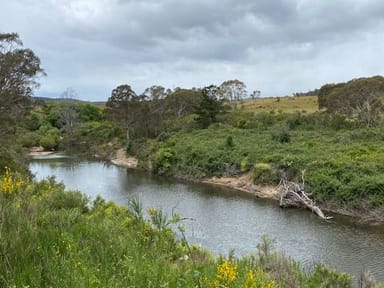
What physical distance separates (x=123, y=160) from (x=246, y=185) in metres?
23.4

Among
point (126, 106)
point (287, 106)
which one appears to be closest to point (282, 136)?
point (126, 106)

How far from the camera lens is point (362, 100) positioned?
46906 millimetres

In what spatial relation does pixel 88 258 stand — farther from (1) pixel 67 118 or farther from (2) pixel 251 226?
(1) pixel 67 118

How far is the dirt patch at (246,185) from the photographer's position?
101ft

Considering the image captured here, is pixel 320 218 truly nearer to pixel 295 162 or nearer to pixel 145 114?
pixel 295 162

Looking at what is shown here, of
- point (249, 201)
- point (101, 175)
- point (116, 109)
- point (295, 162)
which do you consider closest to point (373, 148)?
point (295, 162)

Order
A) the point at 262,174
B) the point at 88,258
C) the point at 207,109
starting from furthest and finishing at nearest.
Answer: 1. the point at 207,109
2. the point at 262,174
3. the point at 88,258

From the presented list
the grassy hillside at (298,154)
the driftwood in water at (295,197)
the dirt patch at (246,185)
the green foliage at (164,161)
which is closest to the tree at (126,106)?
the grassy hillside at (298,154)

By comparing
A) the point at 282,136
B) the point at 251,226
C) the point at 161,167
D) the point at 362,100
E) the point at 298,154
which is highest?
the point at 362,100

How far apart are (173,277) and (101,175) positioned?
1554 inches

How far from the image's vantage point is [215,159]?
128ft

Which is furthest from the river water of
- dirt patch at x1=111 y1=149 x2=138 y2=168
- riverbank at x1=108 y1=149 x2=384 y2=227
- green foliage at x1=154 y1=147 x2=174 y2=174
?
dirt patch at x1=111 y1=149 x2=138 y2=168

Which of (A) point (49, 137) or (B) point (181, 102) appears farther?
(B) point (181, 102)

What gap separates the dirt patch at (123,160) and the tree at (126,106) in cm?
359
